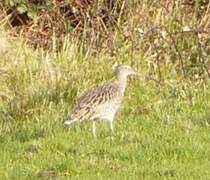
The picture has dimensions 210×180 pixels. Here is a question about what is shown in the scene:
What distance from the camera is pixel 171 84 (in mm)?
13227

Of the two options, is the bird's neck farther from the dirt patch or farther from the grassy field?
the dirt patch

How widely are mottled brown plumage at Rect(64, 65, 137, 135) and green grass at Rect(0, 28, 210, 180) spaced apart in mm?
154

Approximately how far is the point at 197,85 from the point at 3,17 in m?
4.02

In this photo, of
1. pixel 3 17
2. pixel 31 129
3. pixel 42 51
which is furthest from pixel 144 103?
pixel 3 17

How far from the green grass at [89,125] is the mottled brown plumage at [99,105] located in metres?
0.15

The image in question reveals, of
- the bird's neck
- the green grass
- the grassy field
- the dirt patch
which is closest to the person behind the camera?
the green grass

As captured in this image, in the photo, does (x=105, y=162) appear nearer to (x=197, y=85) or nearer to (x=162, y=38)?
(x=197, y=85)

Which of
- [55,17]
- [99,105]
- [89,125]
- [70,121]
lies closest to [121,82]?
[89,125]

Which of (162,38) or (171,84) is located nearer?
(171,84)

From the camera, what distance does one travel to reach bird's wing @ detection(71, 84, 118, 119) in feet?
35.0

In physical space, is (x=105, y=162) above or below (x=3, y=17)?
below

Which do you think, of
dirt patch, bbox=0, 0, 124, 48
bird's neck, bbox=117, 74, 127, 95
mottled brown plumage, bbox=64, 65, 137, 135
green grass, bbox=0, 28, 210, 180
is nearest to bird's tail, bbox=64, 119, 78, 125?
mottled brown plumage, bbox=64, 65, 137, 135

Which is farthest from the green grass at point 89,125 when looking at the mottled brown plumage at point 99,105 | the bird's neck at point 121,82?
the bird's neck at point 121,82

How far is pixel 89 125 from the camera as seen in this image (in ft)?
36.4
